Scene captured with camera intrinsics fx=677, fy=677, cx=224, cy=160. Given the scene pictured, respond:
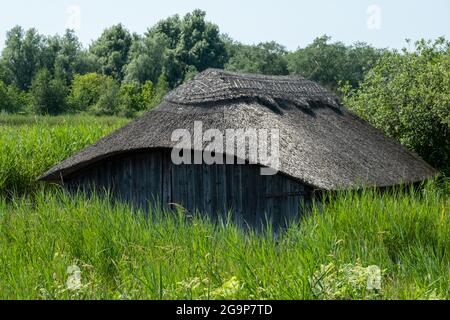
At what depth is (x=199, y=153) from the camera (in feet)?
35.0

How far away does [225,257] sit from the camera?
575 centimetres

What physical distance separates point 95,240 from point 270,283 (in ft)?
7.03

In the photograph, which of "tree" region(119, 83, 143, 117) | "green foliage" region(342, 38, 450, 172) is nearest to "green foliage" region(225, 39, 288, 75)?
"tree" region(119, 83, 143, 117)

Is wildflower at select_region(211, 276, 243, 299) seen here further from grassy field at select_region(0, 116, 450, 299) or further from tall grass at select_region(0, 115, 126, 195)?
tall grass at select_region(0, 115, 126, 195)

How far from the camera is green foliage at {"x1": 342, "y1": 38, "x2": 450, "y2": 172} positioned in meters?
15.5

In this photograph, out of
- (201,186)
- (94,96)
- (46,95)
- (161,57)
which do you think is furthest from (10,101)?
(201,186)

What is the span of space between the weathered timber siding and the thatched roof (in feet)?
1.04

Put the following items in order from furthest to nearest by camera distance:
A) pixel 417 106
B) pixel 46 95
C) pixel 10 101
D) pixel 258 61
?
1. pixel 258 61
2. pixel 10 101
3. pixel 46 95
4. pixel 417 106

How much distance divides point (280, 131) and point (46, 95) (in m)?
29.0

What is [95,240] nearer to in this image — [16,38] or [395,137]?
[395,137]

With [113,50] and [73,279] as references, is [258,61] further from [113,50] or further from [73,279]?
[73,279]

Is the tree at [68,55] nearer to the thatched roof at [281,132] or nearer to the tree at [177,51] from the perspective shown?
the tree at [177,51]
